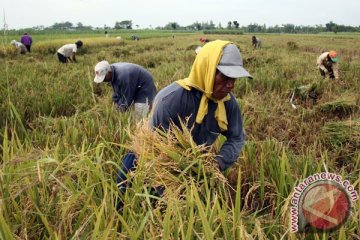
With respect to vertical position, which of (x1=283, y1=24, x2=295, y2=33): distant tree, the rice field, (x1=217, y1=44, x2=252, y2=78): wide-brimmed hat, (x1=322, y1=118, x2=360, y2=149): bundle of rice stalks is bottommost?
(x1=322, y1=118, x2=360, y2=149): bundle of rice stalks

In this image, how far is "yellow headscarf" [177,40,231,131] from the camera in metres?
1.87

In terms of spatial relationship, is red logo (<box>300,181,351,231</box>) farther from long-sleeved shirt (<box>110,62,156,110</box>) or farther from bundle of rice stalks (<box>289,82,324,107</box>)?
bundle of rice stalks (<box>289,82,324,107</box>)

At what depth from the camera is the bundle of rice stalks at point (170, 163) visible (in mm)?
1513

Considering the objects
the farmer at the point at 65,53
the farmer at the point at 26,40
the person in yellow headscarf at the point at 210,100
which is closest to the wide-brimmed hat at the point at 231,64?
the person in yellow headscarf at the point at 210,100

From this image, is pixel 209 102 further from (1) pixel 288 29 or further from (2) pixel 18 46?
(1) pixel 288 29

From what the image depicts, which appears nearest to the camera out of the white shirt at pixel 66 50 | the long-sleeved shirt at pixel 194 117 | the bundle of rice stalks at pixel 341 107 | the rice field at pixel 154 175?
the rice field at pixel 154 175

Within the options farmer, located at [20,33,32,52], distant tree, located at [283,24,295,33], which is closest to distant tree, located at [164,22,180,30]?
distant tree, located at [283,24,295,33]

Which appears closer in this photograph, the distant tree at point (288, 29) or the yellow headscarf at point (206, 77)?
the yellow headscarf at point (206, 77)

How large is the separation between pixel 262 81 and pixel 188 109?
4898 millimetres

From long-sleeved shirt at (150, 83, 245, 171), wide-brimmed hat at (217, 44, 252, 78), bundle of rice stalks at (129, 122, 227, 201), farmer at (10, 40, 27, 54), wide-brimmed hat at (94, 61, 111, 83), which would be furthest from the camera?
farmer at (10, 40, 27, 54)

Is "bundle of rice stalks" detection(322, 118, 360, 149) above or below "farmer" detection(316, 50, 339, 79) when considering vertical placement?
below

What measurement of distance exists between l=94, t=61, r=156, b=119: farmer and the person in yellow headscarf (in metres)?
1.84

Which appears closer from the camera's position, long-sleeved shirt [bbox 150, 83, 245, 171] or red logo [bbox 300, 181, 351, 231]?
red logo [bbox 300, 181, 351, 231]

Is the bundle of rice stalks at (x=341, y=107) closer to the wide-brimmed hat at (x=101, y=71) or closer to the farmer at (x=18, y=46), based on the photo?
the wide-brimmed hat at (x=101, y=71)
